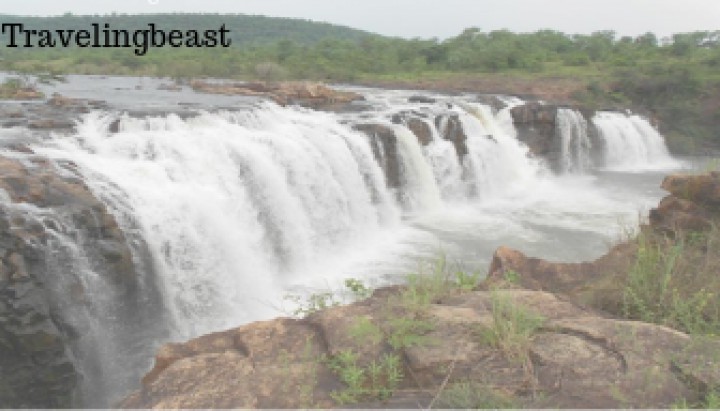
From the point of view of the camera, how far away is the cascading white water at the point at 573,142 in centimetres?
1750

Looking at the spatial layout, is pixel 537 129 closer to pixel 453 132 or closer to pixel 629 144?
pixel 629 144

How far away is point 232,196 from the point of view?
8.62 meters

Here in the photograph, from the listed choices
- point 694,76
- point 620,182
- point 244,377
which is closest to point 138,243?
point 244,377

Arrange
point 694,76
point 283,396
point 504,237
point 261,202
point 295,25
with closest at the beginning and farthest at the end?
point 283,396, point 261,202, point 504,237, point 694,76, point 295,25

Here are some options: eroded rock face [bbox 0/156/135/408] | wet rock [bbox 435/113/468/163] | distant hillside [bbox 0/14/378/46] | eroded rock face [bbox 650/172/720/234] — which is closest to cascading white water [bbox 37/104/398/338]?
eroded rock face [bbox 0/156/135/408]

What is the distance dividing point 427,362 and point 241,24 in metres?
81.0

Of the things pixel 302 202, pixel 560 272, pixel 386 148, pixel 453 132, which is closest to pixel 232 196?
pixel 302 202

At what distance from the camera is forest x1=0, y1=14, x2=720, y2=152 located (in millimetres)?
22188

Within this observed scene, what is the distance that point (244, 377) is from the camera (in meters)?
2.83

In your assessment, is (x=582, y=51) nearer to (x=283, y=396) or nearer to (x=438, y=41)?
(x=438, y=41)

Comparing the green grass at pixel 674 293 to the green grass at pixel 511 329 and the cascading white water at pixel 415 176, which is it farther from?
the cascading white water at pixel 415 176

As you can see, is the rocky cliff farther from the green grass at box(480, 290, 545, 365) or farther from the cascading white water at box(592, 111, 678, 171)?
the cascading white water at box(592, 111, 678, 171)

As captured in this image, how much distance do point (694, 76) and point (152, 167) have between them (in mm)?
22154

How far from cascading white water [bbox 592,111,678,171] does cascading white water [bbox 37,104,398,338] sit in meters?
10.1
